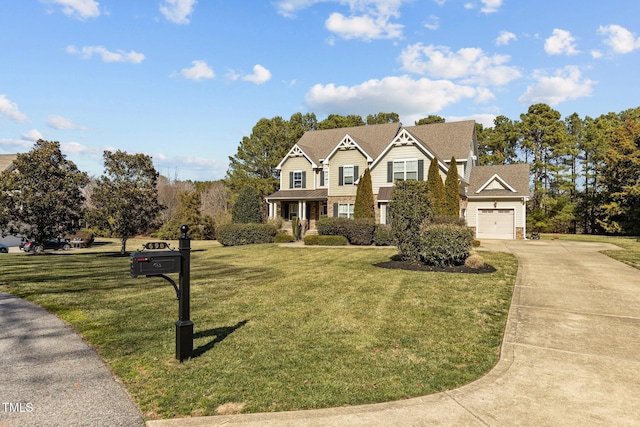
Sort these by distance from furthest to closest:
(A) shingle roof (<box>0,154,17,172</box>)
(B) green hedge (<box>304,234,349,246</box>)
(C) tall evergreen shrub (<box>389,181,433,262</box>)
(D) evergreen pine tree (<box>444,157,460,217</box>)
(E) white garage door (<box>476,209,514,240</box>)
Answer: (A) shingle roof (<box>0,154,17,172</box>) < (E) white garage door (<box>476,209,514,240</box>) < (D) evergreen pine tree (<box>444,157,460,217</box>) < (B) green hedge (<box>304,234,349,246</box>) < (C) tall evergreen shrub (<box>389,181,433,262</box>)

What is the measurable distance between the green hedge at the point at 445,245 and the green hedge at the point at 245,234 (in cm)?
1561

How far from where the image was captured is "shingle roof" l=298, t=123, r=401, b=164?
3222 centimetres

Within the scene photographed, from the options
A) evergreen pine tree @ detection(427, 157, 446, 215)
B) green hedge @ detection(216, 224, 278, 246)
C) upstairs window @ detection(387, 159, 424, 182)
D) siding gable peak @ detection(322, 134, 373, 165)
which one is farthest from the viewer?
siding gable peak @ detection(322, 134, 373, 165)

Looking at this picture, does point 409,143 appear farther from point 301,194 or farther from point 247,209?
point 247,209

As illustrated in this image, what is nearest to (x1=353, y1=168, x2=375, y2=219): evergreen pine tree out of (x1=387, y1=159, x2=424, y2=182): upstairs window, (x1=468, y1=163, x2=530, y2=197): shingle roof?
(x1=387, y1=159, x2=424, y2=182): upstairs window

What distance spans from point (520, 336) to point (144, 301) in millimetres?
7776

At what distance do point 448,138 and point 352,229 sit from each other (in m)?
13.3

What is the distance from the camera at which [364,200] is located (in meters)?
26.8

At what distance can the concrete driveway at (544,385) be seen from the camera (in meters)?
3.65

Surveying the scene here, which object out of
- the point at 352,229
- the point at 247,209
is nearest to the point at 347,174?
the point at 352,229

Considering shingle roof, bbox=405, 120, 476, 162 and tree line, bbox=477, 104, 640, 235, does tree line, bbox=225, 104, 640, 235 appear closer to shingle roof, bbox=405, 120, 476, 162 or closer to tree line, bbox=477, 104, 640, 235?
tree line, bbox=477, 104, 640, 235

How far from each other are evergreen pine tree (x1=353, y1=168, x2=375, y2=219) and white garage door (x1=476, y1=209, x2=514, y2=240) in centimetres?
972

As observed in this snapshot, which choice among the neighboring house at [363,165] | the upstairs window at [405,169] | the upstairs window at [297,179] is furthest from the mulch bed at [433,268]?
the upstairs window at [297,179]

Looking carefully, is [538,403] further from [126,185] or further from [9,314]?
[126,185]
